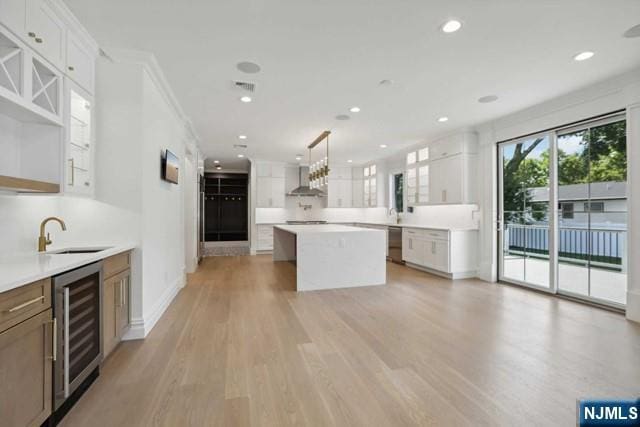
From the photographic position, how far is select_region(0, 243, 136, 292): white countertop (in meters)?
1.32

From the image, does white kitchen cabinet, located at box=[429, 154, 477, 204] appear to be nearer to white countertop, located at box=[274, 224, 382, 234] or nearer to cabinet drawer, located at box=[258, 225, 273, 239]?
white countertop, located at box=[274, 224, 382, 234]

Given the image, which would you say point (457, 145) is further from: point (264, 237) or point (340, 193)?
point (264, 237)

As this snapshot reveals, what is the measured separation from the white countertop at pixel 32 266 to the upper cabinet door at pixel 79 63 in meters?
1.41

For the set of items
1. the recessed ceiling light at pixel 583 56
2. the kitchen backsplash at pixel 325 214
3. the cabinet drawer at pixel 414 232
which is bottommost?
the cabinet drawer at pixel 414 232

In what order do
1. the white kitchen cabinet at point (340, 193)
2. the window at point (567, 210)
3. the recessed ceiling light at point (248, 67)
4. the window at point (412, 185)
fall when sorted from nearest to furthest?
1. the recessed ceiling light at point (248, 67)
2. the window at point (567, 210)
3. the window at point (412, 185)
4. the white kitchen cabinet at point (340, 193)

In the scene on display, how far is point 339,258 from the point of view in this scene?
14.9 ft

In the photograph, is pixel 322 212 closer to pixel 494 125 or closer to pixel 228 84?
pixel 494 125

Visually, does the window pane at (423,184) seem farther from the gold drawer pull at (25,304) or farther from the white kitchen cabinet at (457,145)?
the gold drawer pull at (25,304)

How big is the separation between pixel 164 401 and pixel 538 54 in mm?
4153

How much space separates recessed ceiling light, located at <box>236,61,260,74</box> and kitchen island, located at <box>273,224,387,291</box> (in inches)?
90.7

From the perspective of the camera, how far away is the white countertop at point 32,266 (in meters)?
1.32

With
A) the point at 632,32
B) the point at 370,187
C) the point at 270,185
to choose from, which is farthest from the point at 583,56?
the point at 270,185

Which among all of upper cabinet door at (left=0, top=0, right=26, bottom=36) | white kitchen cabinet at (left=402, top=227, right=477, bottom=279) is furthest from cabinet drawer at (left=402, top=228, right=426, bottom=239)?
upper cabinet door at (left=0, top=0, right=26, bottom=36)

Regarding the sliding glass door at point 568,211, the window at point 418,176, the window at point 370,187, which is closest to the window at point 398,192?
the window at point 370,187
